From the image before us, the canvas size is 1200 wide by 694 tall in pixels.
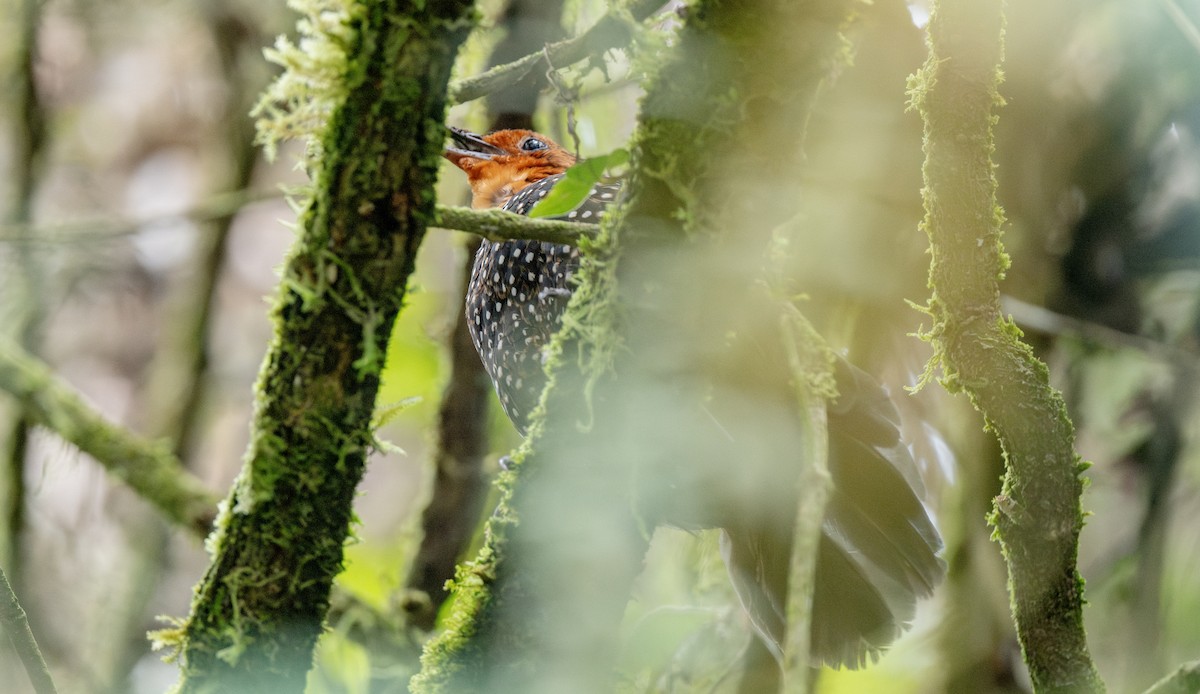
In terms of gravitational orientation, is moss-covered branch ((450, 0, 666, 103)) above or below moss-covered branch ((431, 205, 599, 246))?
above

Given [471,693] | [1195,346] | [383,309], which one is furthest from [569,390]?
[1195,346]

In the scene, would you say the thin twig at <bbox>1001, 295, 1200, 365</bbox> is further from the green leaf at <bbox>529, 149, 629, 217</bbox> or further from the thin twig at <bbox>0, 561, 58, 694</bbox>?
the thin twig at <bbox>0, 561, 58, 694</bbox>

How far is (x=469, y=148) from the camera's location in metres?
3.61

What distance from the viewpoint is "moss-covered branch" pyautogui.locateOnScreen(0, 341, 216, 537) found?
3.08 meters

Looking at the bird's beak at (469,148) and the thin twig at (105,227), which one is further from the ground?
the bird's beak at (469,148)

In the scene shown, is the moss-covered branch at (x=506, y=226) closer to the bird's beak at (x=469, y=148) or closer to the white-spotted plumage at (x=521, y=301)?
the white-spotted plumage at (x=521, y=301)

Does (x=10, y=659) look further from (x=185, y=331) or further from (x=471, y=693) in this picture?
(x=471, y=693)

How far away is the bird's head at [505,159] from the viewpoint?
3.56 m

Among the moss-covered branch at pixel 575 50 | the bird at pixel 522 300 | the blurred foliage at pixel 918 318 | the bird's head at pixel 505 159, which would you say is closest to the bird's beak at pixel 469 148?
the bird's head at pixel 505 159

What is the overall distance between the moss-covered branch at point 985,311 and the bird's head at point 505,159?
6.63 feet

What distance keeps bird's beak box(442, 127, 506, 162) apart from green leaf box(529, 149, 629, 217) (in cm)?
205

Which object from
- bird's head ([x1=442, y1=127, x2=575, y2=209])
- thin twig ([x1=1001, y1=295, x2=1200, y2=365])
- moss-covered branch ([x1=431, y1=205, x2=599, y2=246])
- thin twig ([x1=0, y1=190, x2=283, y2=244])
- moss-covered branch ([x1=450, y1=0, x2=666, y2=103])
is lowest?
thin twig ([x1=1001, y1=295, x2=1200, y2=365])

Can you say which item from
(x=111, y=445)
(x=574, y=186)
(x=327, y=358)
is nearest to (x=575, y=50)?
(x=574, y=186)

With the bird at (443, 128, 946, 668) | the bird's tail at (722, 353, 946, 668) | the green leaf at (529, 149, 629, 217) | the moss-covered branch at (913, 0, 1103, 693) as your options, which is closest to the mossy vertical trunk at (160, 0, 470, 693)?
the green leaf at (529, 149, 629, 217)
